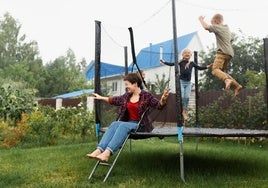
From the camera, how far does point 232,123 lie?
6793 mm

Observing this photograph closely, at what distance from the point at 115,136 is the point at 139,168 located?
2.61ft

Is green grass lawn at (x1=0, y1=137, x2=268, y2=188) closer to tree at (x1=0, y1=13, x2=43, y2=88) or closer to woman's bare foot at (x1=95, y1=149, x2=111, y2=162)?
woman's bare foot at (x1=95, y1=149, x2=111, y2=162)

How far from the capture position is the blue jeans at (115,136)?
3.76 m

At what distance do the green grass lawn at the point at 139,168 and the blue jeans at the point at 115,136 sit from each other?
301mm

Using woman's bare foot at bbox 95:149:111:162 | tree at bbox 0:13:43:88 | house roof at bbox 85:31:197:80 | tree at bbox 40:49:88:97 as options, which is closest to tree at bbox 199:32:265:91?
house roof at bbox 85:31:197:80

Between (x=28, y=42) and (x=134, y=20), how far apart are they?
31867 mm

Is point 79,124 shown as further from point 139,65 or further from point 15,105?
point 139,65

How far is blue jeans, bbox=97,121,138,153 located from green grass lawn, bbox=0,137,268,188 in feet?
0.99

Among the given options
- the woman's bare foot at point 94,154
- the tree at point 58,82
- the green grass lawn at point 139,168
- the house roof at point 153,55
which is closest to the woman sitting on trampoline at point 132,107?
the woman's bare foot at point 94,154

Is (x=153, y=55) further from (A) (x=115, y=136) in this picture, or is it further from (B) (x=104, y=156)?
(B) (x=104, y=156)

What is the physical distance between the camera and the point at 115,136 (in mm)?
3811

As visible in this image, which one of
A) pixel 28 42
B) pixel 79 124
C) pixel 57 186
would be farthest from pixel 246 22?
pixel 28 42

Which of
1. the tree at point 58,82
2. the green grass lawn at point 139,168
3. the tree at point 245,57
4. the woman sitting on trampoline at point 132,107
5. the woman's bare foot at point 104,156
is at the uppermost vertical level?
the tree at point 58,82

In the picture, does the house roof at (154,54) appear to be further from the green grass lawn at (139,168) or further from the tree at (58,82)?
the tree at (58,82)
